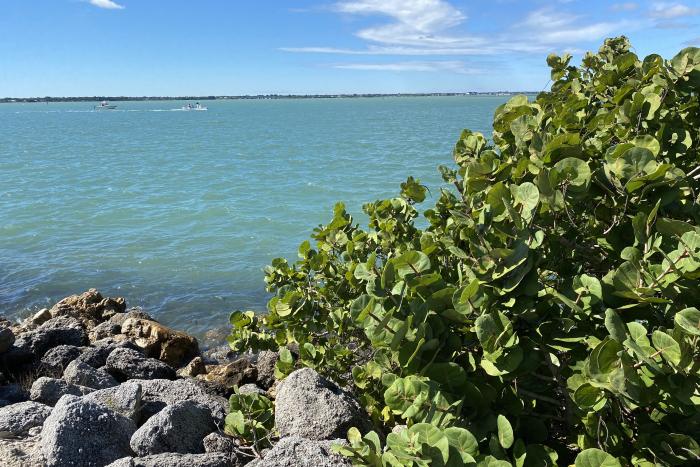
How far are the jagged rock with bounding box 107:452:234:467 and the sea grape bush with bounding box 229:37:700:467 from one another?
1.86 meters

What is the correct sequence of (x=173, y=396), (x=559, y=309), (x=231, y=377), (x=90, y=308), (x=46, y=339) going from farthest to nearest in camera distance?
1. (x=90, y=308)
2. (x=46, y=339)
3. (x=231, y=377)
4. (x=173, y=396)
5. (x=559, y=309)

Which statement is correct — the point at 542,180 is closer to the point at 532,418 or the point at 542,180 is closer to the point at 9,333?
the point at 532,418

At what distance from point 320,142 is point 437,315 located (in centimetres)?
5258

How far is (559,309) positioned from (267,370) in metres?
5.39

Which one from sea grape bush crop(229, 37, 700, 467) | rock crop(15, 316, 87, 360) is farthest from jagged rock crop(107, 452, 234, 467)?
rock crop(15, 316, 87, 360)

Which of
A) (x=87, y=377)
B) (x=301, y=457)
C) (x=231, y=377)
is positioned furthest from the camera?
(x=231, y=377)

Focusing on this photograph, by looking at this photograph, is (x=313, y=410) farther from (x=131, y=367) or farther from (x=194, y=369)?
(x=194, y=369)

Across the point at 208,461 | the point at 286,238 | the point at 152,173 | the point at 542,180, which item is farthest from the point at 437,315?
the point at 152,173

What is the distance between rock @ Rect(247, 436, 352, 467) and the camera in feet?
11.4

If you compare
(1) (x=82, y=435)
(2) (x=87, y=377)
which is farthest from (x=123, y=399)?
(2) (x=87, y=377)

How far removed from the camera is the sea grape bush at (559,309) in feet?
6.57

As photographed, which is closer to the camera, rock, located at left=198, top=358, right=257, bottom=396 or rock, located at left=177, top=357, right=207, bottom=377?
rock, located at left=198, top=358, right=257, bottom=396

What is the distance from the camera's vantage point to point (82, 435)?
447 cm

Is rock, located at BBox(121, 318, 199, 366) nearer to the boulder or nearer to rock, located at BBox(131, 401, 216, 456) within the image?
the boulder
